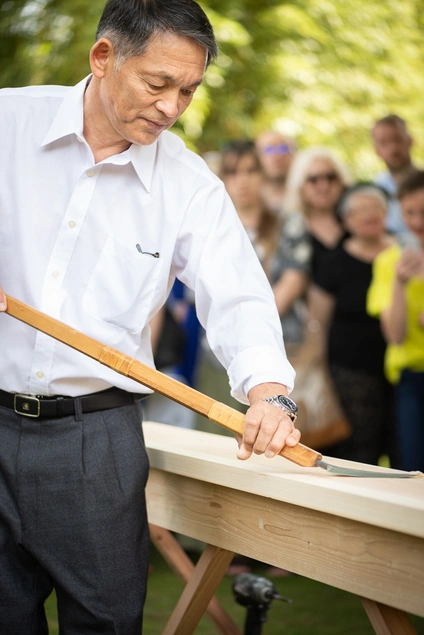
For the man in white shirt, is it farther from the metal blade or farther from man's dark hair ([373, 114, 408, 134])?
man's dark hair ([373, 114, 408, 134])

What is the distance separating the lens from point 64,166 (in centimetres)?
214

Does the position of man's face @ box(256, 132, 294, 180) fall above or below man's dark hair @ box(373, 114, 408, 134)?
below

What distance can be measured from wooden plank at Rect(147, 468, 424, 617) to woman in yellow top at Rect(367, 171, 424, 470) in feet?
7.69

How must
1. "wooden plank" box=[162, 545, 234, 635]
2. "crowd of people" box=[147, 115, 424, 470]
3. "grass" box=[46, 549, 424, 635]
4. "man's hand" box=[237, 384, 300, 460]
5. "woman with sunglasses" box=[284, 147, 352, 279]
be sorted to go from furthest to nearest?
"woman with sunglasses" box=[284, 147, 352, 279] → "crowd of people" box=[147, 115, 424, 470] → "grass" box=[46, 549, 424, 635] → "wooden plank" box=[162, 545, 234, 635] → "man's hand" box=[237, 384, 300, 460]

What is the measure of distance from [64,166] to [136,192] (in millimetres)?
180

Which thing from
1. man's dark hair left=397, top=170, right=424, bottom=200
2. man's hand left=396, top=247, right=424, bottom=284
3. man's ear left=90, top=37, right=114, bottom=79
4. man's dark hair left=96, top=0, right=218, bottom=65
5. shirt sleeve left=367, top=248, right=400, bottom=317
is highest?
man's dark hair left=96, top=0, right=218, bottom=65

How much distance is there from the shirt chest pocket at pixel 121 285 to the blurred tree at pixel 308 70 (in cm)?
689

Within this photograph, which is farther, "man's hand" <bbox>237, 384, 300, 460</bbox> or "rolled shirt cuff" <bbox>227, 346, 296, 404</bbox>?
"rolled shirt cuff" <bbox>227, 346, 296, 404</bbox>

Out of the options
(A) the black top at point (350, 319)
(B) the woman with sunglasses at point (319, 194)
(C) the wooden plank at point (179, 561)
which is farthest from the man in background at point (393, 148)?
(C) the wooden plank at point (179, 561)

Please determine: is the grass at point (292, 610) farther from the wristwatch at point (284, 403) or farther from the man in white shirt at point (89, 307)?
the wristwatch at point (284, 403)

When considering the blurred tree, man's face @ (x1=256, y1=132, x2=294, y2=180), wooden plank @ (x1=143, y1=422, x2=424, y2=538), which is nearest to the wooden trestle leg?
wooden plank @ (x1=143, y1=422, x2=424, y2=538)

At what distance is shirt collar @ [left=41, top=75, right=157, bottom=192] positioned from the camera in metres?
2.11

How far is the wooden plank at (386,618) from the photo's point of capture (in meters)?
1.92

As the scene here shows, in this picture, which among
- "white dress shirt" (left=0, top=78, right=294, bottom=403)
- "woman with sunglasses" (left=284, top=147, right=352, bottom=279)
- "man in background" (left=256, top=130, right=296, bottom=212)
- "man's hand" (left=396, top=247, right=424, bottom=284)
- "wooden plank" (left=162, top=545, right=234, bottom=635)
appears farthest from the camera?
"man in background" (left=256, top=130, right=296, bottom=212)
